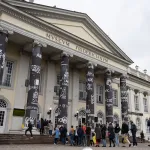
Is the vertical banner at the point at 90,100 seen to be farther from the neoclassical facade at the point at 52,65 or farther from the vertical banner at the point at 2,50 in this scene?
the vertical banner at the point at 2,50

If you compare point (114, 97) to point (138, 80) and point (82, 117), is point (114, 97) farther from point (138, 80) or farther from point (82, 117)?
point (82, 117)

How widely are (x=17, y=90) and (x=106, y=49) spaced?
13.1 m

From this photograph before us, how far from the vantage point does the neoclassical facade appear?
1832 centimetres

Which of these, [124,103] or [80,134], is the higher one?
[124,103]

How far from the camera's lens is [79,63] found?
83.5ft

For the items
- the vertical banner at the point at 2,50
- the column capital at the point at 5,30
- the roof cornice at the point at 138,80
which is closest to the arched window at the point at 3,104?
the vertical banner at the point at 2,50

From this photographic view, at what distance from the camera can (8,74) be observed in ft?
67.7

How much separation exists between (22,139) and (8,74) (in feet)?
25.4

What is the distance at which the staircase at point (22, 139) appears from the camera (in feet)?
47.3

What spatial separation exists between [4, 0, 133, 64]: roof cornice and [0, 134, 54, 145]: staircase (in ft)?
36.6

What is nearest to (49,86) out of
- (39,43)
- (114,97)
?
(39,43)

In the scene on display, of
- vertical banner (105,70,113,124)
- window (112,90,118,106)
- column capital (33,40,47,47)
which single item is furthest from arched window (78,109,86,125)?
column capital (33,40,47,47)

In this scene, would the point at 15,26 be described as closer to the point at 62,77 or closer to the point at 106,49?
the point at 62,77

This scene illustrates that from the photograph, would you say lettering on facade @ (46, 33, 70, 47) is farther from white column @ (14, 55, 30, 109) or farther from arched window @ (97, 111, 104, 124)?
arched window @ (97, 111, 104, 124)
